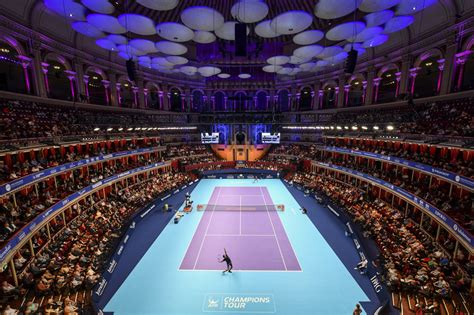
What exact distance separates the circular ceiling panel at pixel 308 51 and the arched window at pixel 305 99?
17.1 m

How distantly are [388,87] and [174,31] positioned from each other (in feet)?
84.5

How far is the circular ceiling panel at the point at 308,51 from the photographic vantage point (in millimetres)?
22831

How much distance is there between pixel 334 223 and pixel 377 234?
185 inches

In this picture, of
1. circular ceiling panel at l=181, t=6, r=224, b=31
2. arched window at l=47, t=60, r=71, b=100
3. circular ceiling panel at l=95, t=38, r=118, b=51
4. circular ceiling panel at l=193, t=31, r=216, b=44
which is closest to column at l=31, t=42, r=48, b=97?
arched window at l=47, t=60, r=71, b=100

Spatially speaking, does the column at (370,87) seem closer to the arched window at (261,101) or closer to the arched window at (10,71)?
the arched window at (261,101)

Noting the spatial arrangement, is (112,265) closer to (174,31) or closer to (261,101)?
(174,31)

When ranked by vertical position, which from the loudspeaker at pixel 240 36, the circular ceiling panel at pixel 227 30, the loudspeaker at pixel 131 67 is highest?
the circular ceiling panel at pixel 227 30

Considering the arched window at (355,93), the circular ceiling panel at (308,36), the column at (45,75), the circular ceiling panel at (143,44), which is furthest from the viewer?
the arched window at (355,93)

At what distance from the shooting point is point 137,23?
1773 centimetres

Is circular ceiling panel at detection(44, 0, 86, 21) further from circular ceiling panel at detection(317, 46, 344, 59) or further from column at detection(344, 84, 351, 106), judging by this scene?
column at detection(344, 84, 351, 106)

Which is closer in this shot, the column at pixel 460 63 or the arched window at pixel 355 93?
the column at pixel 460 63

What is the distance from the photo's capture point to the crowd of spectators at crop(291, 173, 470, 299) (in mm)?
10922

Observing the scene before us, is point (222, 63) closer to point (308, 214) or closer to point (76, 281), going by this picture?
point (308, 214)

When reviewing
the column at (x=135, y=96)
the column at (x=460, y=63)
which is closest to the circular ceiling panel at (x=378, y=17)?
the column at (x=460, y=63)
